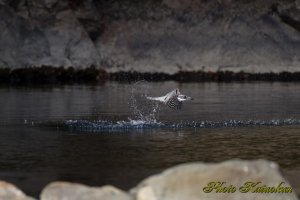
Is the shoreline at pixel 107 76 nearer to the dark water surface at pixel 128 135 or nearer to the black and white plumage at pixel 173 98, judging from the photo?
the dark water surface at pixel 128 135

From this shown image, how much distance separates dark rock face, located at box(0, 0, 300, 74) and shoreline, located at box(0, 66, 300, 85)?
32 cm

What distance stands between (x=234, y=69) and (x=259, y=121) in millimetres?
25751

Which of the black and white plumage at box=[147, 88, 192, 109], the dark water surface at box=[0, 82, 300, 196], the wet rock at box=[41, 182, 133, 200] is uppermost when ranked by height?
the black and white plumage at box=[147, 88, 192, 109]

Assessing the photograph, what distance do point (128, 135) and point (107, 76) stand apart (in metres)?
27.8

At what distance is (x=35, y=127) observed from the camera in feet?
69.2

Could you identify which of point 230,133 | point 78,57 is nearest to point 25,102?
point 230,133

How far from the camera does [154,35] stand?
1927 inches

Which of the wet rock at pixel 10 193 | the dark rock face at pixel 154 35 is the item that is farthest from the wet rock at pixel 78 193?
the dark rock face at pixel 154 35

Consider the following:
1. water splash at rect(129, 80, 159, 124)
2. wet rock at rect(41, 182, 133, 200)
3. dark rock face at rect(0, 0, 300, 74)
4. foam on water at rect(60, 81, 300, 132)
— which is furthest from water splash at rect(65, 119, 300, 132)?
dark rock face at rect(0, 0, 300, 74)

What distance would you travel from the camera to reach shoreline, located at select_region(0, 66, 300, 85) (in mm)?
44719

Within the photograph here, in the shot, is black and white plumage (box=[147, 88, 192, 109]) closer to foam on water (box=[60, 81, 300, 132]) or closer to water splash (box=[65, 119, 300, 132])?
foam on water (box=[60, 81, 300, 132])

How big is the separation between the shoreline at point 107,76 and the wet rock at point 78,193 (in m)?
33.6

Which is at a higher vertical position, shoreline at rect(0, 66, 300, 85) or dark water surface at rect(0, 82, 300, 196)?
shoreline at rect(0, 66, 300, 85)

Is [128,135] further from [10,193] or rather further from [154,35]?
[154,35]
